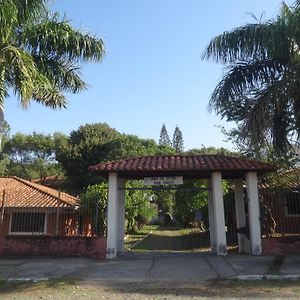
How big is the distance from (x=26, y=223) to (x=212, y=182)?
11.5 metres

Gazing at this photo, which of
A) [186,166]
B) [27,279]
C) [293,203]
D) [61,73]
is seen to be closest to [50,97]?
[61,73]

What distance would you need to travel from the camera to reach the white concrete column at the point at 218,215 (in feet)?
49.3

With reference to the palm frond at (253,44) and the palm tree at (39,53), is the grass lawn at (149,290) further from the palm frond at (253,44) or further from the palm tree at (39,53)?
the palm frond at (253,44)

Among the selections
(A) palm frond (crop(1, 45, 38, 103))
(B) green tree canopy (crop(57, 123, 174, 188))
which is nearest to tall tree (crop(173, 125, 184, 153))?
(B) green tree canopy (crop(57, 123, 174, 188))

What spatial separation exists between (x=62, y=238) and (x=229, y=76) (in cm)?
841

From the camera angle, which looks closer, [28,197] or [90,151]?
[28,197]

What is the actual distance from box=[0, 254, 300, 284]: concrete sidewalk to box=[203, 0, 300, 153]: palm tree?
430cm

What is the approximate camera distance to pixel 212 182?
15.8m

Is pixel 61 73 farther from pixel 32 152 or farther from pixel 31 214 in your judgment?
pixel 32 152

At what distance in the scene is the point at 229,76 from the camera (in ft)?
→ 50.7

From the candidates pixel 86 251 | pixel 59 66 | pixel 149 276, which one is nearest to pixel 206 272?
pixel 149 276

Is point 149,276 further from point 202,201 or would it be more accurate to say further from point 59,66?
point 202,201

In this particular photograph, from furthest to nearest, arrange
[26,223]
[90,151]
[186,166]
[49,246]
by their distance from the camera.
Result: [90,151]
[26,223]
[49,246]
[186,166]

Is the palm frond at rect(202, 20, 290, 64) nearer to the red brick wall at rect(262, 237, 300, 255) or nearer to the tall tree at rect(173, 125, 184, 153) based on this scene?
the red brick wall at rect(262, 237, 300, 255)
